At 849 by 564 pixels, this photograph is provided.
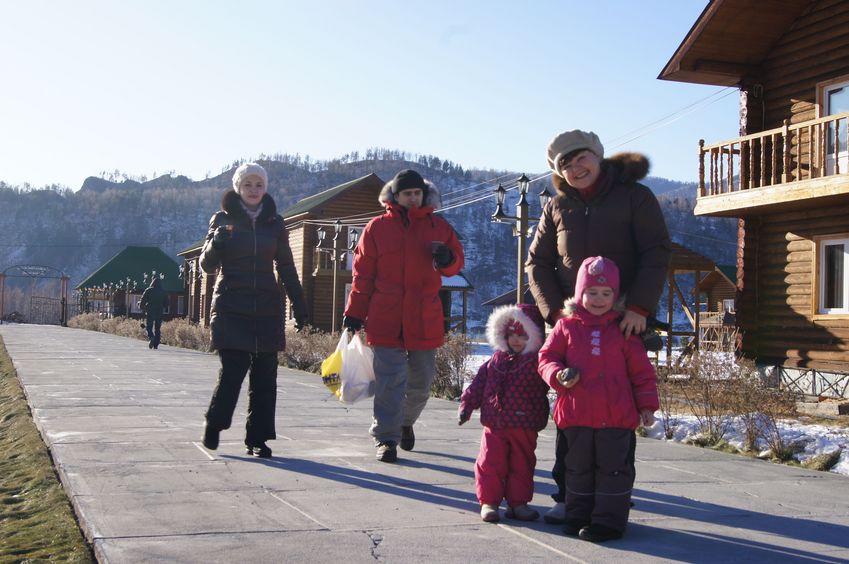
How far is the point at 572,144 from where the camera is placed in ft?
16.3

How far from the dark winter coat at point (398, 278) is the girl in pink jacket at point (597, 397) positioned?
2.02 metres

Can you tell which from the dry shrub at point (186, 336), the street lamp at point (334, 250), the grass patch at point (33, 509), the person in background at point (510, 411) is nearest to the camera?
the grass patch at point (33, 509)

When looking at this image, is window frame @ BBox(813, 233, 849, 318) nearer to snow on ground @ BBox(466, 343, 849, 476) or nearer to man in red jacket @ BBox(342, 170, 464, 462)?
snow on ground @ BBox(466, 343, 849, 476)

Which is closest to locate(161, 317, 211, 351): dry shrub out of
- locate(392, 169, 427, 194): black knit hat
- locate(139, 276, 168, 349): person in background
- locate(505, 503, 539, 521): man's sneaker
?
locate(139, 276, 168, 349): person in background

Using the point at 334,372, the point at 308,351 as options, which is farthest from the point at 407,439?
the point at 308,351

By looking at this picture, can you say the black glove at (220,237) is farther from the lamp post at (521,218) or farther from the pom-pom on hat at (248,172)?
the lamp post at (521,218)

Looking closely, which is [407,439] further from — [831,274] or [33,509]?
[831,274]

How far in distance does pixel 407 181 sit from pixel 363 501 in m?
2.41

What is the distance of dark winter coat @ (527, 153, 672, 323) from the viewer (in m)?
4.85

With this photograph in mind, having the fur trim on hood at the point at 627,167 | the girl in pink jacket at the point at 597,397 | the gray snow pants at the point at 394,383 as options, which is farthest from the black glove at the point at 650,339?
the gray snow pants at the point at 394,383

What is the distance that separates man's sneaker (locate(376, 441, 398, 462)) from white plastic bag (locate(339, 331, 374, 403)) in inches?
16.1

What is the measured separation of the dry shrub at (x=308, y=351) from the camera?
64.4 feet

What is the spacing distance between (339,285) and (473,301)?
449 feet

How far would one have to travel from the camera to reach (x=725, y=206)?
17.8m
